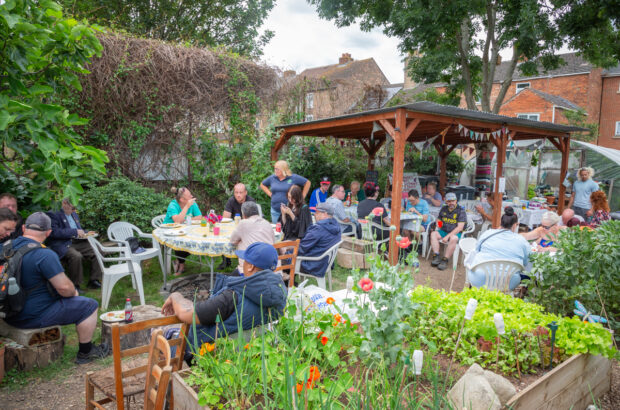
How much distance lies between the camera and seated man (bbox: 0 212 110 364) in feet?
9.58

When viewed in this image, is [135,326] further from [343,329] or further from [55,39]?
[55,39]

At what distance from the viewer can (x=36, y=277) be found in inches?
116

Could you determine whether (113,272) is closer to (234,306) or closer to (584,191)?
(234,306)

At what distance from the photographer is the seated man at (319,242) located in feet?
15.0

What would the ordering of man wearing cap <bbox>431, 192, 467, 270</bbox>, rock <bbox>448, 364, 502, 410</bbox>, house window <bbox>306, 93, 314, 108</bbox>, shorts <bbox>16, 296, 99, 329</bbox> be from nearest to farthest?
rock <bbox>448, 364, 502, 410</bbox> < shorts <bbox>16, 296, 99, 329</bbox> < man wearing cap <bbox>431, 192, 467, 270</bbox> < house window <bbox>306, 93, 314, 108</bbox>

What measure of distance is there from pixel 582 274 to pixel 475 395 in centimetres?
212

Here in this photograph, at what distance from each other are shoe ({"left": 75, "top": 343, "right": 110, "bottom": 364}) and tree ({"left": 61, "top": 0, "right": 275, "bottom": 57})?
38.2ft

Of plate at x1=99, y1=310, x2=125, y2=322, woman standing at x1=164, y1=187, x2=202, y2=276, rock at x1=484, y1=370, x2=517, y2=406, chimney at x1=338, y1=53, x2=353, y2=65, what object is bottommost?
plate at x1=99, y1=310, x2=125, y2=322

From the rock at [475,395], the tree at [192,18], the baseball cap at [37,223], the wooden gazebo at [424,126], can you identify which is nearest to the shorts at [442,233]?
the wooden gazebo at [424,126]

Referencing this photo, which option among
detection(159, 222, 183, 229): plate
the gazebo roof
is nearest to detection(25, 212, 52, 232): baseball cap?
detection(159, 222, 183, 229): plate

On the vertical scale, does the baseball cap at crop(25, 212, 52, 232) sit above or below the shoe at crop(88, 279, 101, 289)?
above

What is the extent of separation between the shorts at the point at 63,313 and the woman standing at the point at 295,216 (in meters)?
2.49

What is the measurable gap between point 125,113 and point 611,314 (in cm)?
807

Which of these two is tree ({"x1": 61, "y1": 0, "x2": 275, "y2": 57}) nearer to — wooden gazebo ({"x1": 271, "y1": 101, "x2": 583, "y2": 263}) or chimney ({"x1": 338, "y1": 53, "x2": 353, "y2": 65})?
wooden gazebo ({"x1": 271, "y1": 101, "x2": 583, "y2": 263})
